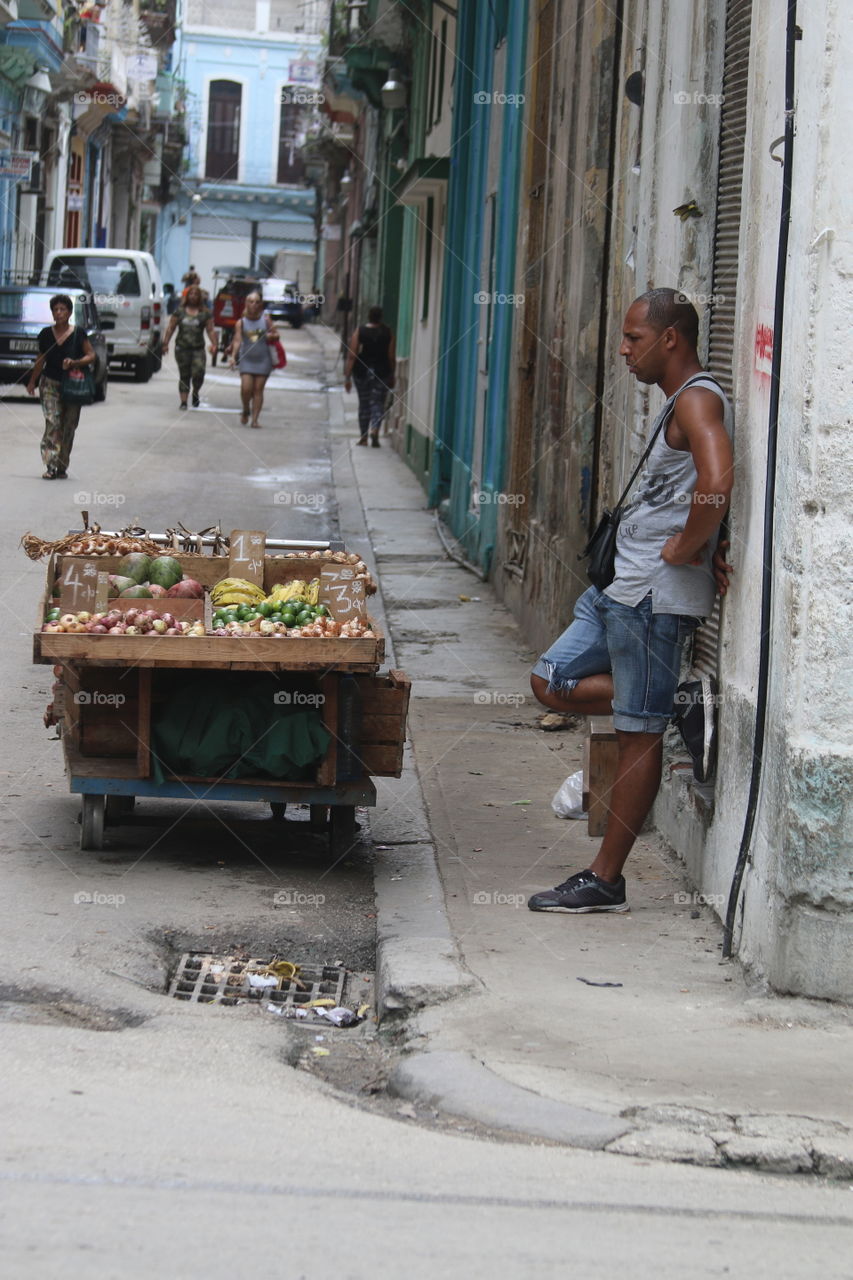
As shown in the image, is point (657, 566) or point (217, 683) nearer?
point (657, 566)

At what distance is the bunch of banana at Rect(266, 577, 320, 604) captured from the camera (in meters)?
6.55

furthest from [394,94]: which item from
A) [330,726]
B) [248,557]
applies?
[330,726]

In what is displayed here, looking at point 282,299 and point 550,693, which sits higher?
point 282,299

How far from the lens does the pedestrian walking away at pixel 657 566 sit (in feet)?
17.4

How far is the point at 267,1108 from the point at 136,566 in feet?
10.5

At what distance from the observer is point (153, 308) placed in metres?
31.4

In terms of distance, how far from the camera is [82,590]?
21.1ft

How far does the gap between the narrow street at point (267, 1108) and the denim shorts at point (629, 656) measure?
31.1 inches

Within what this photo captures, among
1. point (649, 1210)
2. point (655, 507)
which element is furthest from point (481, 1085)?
point (655, 507)
